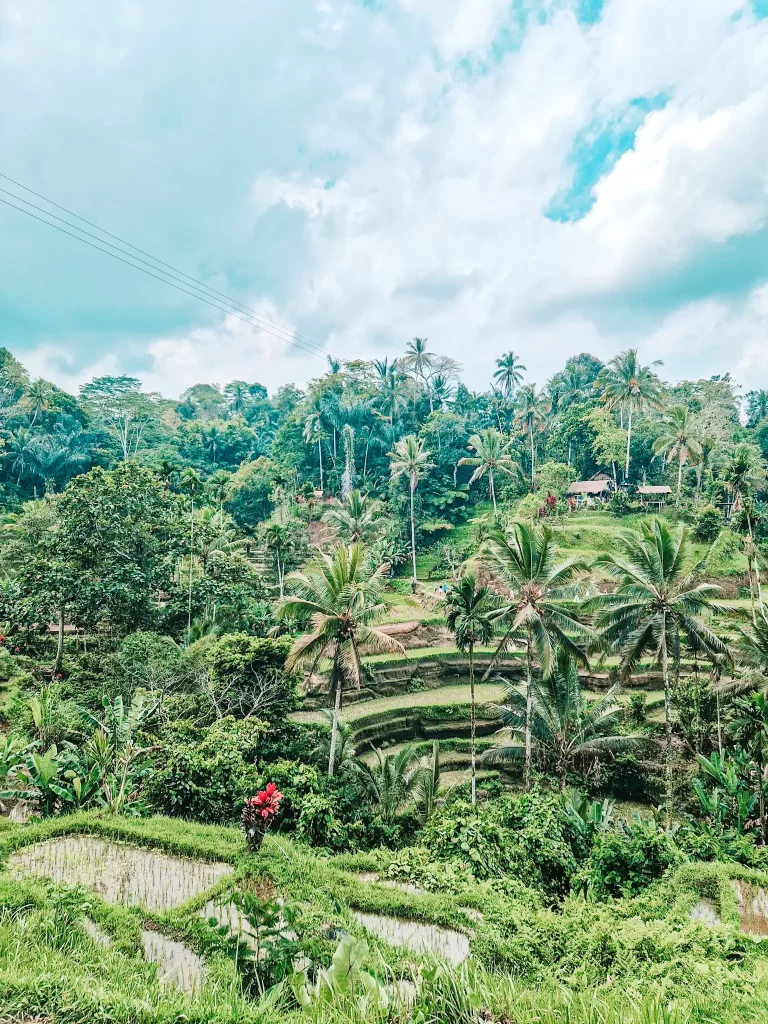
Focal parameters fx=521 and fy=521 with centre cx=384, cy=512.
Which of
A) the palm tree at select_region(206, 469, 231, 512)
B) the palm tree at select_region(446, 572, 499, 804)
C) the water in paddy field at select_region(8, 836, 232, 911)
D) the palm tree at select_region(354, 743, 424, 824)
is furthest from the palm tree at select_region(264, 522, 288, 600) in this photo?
the water in paddy field at select_region(8, 836, 232, 911)

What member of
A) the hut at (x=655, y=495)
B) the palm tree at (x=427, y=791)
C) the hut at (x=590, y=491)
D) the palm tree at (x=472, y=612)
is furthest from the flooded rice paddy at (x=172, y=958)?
the hut at (x=655, y=495)

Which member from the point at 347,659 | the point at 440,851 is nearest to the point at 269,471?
the point at 347,659

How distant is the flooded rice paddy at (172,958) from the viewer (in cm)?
539

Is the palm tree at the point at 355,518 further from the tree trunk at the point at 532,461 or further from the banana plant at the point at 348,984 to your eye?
the banana plant at the point at 348,984

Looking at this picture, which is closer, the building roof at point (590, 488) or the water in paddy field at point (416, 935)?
the water in paddy field at point (416, 935)

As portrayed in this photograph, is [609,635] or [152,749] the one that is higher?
[609,635]

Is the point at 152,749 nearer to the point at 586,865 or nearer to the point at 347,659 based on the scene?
the point at 347,659

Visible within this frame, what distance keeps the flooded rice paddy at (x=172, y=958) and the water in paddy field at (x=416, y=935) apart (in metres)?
1.99

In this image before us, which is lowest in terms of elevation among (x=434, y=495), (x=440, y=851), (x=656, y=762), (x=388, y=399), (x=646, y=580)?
(x=656, y=762)

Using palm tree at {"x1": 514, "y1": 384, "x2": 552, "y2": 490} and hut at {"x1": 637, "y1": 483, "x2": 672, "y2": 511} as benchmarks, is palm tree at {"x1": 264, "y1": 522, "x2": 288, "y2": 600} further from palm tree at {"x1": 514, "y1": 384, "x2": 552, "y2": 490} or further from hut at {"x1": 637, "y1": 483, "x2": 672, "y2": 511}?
hut at {"x1": 637, "y1": 483, "x2": 672, "y2": 511}

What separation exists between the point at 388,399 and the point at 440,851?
137 feet

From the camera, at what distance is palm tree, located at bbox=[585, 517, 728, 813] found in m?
14.0

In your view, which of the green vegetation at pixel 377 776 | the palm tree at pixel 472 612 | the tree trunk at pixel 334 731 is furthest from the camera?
the palm tree at pixel 472 612

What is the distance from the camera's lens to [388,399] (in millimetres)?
47719
